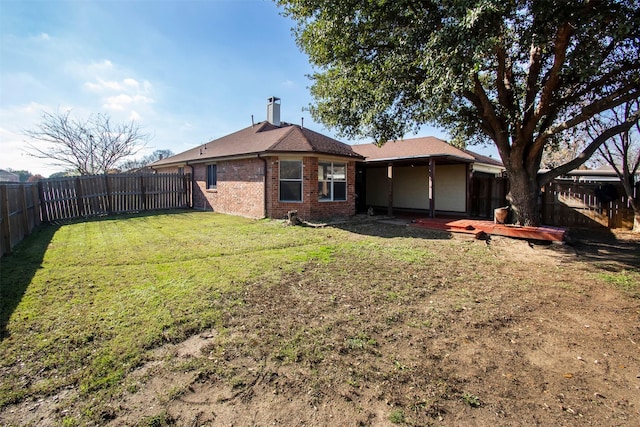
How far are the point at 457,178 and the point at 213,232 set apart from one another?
37.2 ft

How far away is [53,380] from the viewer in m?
2.70

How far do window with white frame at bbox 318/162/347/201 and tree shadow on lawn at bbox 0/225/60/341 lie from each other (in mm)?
8497

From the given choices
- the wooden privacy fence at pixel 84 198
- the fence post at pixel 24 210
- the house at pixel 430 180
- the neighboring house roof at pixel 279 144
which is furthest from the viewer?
the house at pixel 430 180

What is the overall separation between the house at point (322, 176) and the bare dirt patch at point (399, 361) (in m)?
7.44

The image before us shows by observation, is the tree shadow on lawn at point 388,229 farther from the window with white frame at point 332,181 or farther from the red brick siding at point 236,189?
the red brick siding at point 236,189

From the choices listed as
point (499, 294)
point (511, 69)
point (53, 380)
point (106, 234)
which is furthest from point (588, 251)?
point (106, 234)

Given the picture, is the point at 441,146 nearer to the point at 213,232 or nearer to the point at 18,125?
the point at 213,232

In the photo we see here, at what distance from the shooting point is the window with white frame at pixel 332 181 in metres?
12.8

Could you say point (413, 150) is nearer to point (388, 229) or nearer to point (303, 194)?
point (388, 229)

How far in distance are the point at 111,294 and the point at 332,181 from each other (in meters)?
9.55

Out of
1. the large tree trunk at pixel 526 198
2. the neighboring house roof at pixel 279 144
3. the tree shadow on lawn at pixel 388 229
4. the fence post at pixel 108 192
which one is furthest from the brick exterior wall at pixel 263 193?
the large tree trunk at pixel 526 198

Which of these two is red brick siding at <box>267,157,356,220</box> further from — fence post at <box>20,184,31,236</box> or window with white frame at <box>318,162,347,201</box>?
fence post at <box>20,184,31,236</box>

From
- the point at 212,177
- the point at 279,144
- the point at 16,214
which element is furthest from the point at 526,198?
the point at 16,214

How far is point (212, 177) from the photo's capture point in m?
16.2
